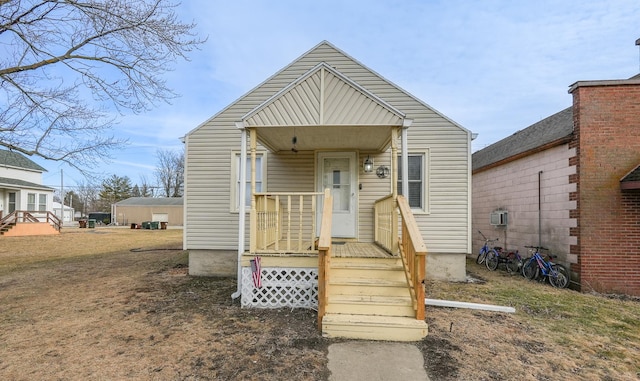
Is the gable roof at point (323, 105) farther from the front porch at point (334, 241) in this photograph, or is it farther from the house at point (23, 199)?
the house at point (23, 199)

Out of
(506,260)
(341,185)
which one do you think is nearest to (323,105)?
(341,185)

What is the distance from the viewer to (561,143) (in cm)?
709

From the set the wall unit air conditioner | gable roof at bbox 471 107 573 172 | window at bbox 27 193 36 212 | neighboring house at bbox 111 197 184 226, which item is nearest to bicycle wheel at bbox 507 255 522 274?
the wall unit air conditioner

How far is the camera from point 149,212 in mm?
38844

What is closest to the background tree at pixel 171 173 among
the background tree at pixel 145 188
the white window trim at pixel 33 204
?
the background tree at pixel 145 188

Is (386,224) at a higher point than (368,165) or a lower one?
lower

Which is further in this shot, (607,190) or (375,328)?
(607,190)

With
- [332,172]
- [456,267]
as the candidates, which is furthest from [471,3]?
[456,267]

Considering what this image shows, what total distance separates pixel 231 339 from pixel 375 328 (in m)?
1.76

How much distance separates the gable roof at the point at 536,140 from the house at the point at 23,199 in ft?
78.2

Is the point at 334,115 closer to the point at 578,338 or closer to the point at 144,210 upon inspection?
the point at 578,338

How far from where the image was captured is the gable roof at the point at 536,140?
7.34m

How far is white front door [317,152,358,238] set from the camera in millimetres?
7547

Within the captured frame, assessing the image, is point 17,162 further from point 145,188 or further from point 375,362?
point 145,188
